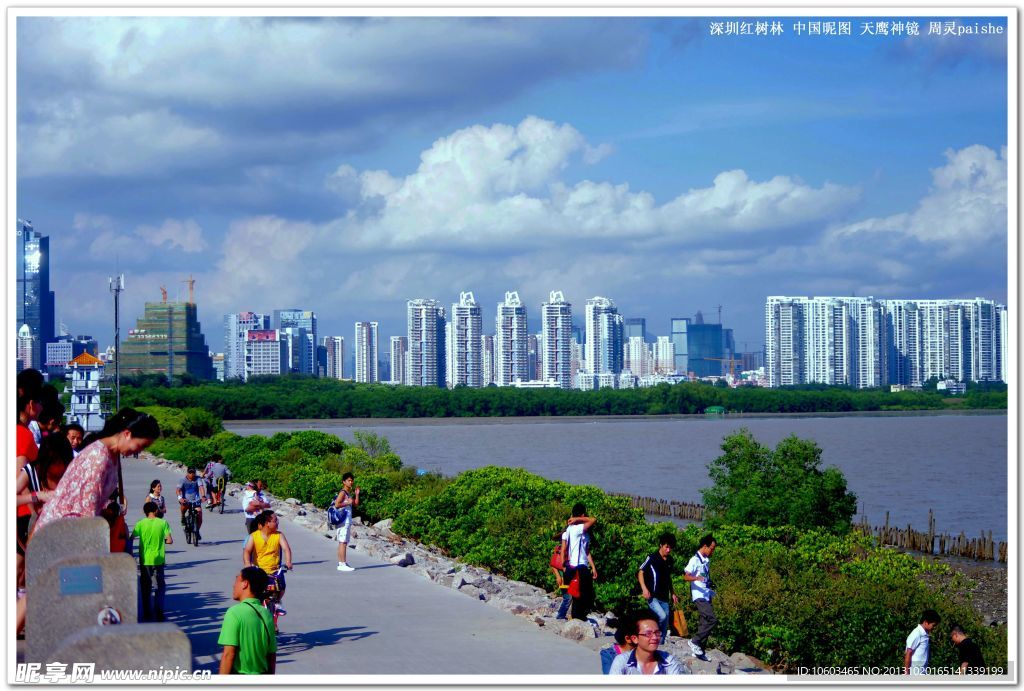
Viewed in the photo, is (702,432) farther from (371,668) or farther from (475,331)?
(371,668)

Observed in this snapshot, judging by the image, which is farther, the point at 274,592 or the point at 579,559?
the point at 579,559

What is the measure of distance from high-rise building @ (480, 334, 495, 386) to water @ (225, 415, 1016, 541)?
19514 millimetres

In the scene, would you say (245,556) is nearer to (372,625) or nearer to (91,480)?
(372,625)

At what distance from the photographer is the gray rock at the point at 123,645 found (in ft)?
14.1

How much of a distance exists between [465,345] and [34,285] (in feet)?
355

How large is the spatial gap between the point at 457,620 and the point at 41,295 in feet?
23.8

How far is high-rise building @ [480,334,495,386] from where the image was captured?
11844cm

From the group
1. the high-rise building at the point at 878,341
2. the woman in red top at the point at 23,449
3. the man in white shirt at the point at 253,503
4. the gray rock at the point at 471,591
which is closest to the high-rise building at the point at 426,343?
the high-rise building at the point at 878,341

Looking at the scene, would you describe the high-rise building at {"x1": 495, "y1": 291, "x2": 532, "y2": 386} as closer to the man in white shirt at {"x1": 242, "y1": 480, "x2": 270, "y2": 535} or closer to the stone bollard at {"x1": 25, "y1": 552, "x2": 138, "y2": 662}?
the man in white shirt at {"x1": 242, "y1": 480, "x2": 270, "y2": 535}

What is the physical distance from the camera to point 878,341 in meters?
59.4

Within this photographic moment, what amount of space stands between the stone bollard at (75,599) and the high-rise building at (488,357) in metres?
111

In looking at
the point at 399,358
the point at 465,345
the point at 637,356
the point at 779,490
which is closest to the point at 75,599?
the point at 779,490

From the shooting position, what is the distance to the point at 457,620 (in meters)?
9.49

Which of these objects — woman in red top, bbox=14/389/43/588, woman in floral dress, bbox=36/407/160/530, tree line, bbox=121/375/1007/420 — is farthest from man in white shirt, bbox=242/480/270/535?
tree line, bbox=121/375/1007/420
